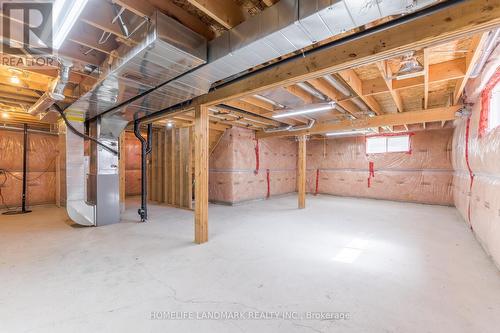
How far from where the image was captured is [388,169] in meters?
7.21

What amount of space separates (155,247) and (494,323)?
10.9ft

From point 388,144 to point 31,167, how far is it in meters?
10.6

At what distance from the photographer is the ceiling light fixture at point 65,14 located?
4.20ft

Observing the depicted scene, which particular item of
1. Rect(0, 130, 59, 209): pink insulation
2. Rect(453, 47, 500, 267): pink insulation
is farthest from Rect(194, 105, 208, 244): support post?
Rect(0, 130, 59, 209): pink insulation

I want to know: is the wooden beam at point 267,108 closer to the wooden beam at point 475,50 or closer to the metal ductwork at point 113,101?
the metal ductwork at point 113,101

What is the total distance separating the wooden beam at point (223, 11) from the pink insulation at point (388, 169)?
7.17 m

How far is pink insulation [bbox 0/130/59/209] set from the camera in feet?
18.2

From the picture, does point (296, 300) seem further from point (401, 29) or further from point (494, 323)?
point (401, 29)

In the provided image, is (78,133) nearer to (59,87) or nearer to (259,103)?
(59,87)

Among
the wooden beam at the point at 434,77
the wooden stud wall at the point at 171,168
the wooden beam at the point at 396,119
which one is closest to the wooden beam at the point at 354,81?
the wooden beam at the point at 434,77

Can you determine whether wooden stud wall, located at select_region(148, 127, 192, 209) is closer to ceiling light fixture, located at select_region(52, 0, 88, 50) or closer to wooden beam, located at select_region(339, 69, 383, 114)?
wooden beam, located at select_region(339, 69, 383, 114)

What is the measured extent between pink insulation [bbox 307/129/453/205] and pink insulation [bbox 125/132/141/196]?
261 inches

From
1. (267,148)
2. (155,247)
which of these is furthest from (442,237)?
(267,148)

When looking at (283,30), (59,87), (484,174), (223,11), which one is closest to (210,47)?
(223,11)
